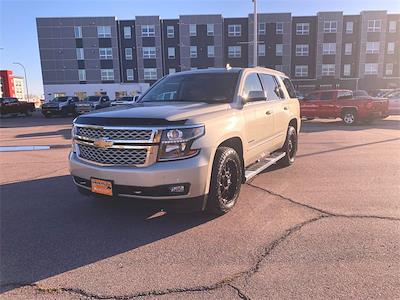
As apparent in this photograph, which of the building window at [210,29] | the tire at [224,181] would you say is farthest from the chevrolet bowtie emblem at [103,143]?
the building window at [210,29]

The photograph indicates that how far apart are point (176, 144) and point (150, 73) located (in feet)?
185

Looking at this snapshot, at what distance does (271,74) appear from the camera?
6859 millimetres

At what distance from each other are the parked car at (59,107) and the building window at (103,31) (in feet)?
98.7

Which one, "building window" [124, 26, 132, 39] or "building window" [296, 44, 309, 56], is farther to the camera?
"building window" [124, 26, 132, 39]

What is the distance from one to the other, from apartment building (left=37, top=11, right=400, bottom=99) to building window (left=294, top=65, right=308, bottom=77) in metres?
0.16

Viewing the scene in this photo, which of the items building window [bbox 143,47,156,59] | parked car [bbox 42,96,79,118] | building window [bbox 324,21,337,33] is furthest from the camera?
building window [bbox 143,47,156,59]

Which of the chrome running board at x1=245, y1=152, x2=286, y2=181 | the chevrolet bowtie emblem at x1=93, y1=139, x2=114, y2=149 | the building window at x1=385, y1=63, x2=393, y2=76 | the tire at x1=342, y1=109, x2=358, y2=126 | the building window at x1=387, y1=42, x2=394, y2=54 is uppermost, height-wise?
the building window at x1=387, y1=42, x2=394, y2=54

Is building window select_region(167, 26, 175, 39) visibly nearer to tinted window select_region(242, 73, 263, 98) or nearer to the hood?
tinted window select_region(242, 73, 263, 98)

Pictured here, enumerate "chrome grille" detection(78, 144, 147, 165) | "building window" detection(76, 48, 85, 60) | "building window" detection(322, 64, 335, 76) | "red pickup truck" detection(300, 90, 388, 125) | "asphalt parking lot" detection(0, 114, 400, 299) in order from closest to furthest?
"asphalt parking lot" detection(0, 114, 400, 299)
"chrome grille" detection(78, 144, 147, 165)
"red pickup truck" detection(300, 90, 388, 125)
"building window" detection(76, 48, 85, 60)
"building window" detection(322, 64, 335, 76)

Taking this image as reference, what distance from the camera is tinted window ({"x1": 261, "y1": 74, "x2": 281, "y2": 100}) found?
249 inches

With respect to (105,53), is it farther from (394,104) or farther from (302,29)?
(394,104)

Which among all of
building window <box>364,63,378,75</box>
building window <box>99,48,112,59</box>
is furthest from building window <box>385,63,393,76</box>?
building window <box>99,48,112,59</box>

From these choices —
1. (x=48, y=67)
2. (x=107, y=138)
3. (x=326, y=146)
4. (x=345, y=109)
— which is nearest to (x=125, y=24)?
(x=48, y=67)

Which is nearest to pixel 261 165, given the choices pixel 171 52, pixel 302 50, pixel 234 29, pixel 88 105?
pixel 88 105
